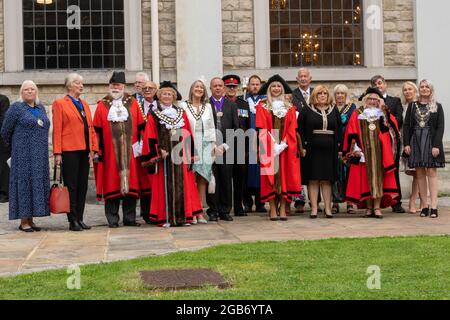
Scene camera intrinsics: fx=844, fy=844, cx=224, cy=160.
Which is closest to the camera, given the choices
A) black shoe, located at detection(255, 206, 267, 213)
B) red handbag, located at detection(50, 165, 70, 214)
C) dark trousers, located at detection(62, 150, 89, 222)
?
red handbag, located at detection(50, 165, 70, 214)

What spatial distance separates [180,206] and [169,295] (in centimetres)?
508

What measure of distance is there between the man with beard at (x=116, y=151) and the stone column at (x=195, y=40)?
162 inches

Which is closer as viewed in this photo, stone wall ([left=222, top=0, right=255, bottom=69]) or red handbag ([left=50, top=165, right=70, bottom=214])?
red handbag ([left=50, top=165, right=70, bottom=214])

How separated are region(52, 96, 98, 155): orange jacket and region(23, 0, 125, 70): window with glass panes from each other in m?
5.07

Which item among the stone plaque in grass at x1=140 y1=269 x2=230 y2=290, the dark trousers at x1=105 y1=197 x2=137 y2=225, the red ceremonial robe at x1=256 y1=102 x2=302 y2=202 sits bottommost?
the stone plaque in grass at x1=140 y1=269 x2=230 y2=290

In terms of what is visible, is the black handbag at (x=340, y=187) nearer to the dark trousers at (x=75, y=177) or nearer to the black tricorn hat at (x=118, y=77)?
the black tricorn hat at (x=118, y=77)

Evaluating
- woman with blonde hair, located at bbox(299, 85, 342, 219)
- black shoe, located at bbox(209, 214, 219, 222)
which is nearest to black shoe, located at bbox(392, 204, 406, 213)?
woman with blonde hair, located at bbox(299, 85, 342, 219)

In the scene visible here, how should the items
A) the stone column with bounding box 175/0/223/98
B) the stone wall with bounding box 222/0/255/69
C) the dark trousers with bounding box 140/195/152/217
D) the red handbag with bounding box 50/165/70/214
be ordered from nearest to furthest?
the red handbag with bounding box 50/165/70/214 → the dark trousers with bounding box 140/195/152/217 → the stone column with bounding box 175/0/223/98 → the stone wall with bounding box 222/0/255/69

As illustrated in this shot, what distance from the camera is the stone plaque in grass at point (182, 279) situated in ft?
22.3

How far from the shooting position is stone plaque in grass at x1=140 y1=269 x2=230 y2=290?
268 inches

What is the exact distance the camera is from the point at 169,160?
11.5m

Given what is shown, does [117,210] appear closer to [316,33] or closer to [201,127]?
[201,127]

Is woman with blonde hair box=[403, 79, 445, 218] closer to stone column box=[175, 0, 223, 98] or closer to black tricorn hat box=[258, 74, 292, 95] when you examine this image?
black tricorn hat box=[258, 74, 292, 95]
